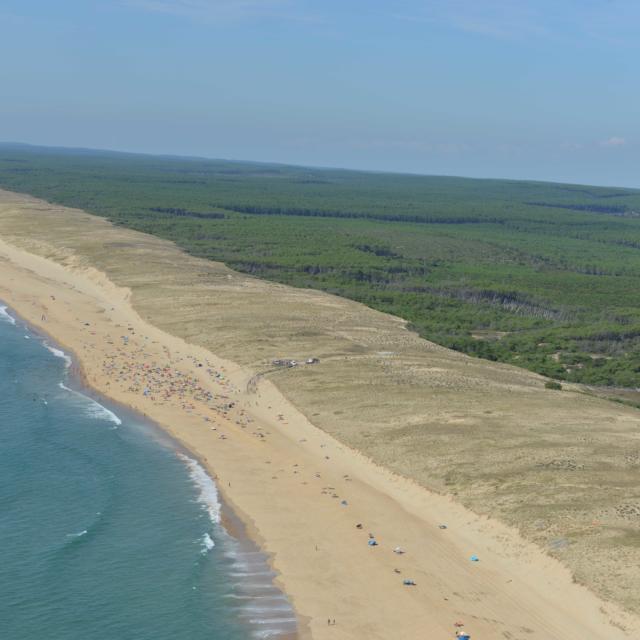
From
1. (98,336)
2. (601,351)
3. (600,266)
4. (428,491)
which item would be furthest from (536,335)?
(600,266)

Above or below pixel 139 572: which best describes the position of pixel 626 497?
above

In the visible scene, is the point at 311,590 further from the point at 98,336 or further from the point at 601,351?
the point at 601,351

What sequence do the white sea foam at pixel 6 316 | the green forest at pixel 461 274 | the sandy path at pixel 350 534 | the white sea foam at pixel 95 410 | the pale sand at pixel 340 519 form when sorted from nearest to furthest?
the sandy path at pixel 350 534, the pale sand at pixel 340 519, the white sea foam at pixel 95 410, the white sea foam at pixel 6 316, the green forest at pixel 461 274

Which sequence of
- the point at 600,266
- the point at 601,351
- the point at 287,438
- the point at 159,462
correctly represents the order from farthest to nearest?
the point at 600,266 → the point at 601,351 → the point at 287,438 → the point at 159,462

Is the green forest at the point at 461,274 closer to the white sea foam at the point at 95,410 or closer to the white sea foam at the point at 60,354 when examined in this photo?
the white sea foam at the point at 60,354

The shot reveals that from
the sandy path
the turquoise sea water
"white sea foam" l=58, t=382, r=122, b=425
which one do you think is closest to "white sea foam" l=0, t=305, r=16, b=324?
the sandy path

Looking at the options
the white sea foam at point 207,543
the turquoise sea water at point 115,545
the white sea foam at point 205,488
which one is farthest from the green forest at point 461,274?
the white sea foam at point 207,543

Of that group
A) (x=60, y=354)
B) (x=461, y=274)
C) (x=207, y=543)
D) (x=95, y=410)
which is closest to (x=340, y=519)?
(x=207, y=543)
